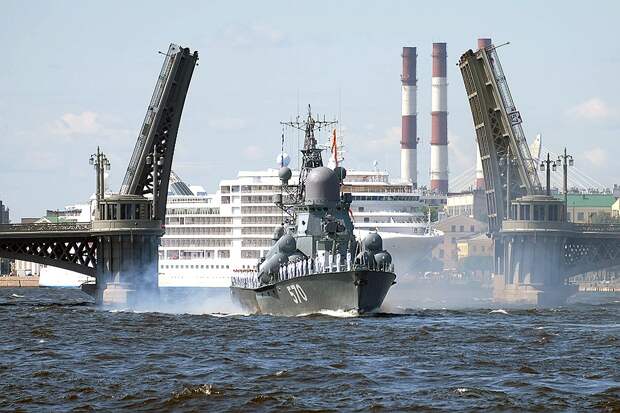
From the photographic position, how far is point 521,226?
330 ft

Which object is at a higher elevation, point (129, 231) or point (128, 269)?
point (129, 231)

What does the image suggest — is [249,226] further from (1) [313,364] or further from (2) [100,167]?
(1) [313,364]

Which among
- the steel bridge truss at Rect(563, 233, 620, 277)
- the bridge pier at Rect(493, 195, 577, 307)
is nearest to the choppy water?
the bridge pier at Rect(493, 195, 577, 307)

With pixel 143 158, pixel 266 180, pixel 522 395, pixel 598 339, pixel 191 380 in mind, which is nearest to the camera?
pixel 522 395

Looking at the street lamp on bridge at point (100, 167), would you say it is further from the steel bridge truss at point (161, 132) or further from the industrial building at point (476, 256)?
the industrial building at point (476, 256)

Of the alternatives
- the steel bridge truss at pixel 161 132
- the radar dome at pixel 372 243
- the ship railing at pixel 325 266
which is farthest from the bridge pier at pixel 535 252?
the ship railing at pixel 325 266

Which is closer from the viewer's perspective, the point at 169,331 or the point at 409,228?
the point at 169,331

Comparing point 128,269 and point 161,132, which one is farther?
point 128,269

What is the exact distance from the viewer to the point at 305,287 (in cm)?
6575

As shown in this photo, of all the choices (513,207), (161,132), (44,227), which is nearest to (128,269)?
(44,227)

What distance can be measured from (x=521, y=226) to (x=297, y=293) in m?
36.7

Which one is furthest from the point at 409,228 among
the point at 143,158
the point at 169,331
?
the point at 169,331

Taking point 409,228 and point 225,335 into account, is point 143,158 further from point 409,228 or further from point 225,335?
point 409,228

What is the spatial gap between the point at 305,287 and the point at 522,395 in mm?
28266
